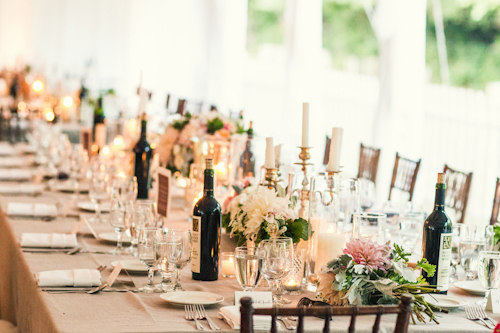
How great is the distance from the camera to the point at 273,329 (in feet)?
3.71

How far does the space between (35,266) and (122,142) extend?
2.19 metres

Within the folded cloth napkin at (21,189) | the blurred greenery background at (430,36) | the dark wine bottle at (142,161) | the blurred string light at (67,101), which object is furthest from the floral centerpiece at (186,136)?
the blurred greenery background at (430,36)

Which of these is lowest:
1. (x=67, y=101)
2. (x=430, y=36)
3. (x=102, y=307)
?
(x=102, y=307)

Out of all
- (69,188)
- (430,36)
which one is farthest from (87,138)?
(430,36)

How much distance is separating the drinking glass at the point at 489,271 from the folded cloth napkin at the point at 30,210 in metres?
1.67

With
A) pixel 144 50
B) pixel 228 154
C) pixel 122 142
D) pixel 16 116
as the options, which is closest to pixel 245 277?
pixel 228 154

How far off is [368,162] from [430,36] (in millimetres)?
13362

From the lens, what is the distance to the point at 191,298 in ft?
5.16

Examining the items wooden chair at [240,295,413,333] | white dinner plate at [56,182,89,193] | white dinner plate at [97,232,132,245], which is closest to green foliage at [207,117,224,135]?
white dinner plate at [56,182,89,193]

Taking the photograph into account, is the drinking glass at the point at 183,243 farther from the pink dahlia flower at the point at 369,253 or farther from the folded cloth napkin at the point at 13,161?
the folded cloth napkin at the point at 13,161

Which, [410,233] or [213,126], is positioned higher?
[213,126]

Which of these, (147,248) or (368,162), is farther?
(368,162)

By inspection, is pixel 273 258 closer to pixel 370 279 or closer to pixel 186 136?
pixel 370 279

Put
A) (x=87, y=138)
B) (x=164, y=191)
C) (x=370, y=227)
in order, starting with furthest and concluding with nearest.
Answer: (x=87, y=138)
(x=164, y=191)
(x=370, y=227)
